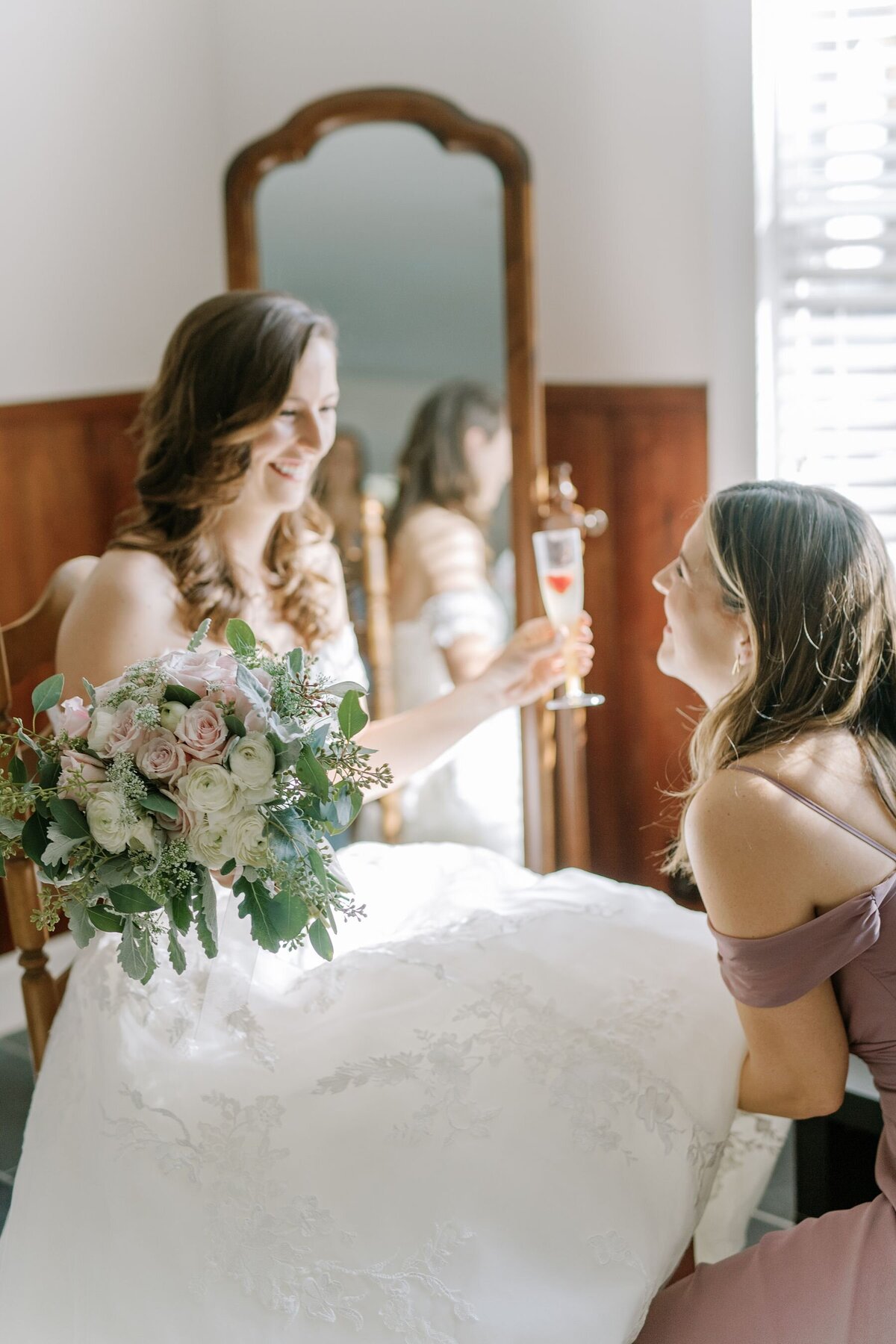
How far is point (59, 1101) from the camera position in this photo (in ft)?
4.86

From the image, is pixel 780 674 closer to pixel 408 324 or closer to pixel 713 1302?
pixel 713 1302

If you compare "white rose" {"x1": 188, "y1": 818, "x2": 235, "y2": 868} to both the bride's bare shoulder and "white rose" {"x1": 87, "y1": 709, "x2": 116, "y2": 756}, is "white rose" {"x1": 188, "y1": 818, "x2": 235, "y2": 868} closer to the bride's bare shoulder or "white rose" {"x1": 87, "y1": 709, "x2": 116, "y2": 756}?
"white rose" {"x1": 87, "y1": 709, "x2": 116, "y2": 756}

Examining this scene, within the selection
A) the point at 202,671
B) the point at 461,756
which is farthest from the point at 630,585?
the point at 202,671

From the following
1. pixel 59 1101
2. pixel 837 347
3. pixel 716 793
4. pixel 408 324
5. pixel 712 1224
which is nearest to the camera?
pixel 716 793

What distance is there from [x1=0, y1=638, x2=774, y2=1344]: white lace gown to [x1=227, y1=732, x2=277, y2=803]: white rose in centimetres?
33

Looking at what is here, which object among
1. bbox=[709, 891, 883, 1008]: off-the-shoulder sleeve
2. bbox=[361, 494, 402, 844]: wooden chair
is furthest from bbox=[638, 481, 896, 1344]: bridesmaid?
bbox=[361, 494, 402, 844]: wooden chair

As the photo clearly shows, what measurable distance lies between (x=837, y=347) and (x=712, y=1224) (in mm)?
1633

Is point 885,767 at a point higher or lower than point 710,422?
lower

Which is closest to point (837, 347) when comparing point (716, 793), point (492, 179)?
point (492, 179)

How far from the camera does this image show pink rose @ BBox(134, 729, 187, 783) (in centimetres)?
125

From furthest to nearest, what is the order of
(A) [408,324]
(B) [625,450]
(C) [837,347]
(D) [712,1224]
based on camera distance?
(B) [625,450], (A) [408,324], (C) [837,347], (D) [712,1224]

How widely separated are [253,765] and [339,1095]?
0.38 m

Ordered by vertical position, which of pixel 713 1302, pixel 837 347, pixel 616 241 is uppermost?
pixel 616 241

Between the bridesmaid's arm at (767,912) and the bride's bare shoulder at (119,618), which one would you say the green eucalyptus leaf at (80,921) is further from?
the bridesmaid's arm at (767,912)
